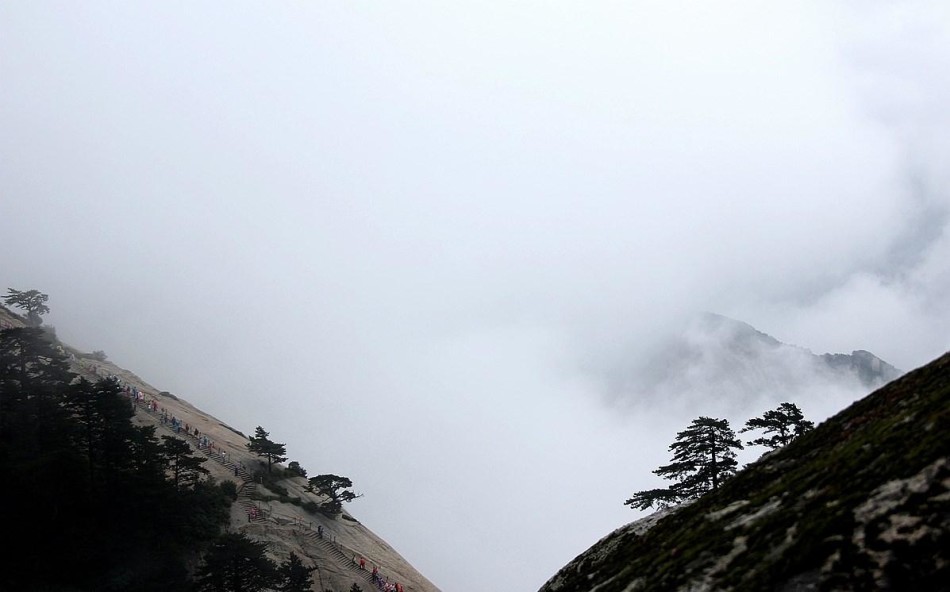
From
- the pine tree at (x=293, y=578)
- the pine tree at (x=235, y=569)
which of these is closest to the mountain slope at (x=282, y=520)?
the pine tree at (x=293, y=578)

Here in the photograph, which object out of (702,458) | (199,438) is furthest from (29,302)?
(702,458)

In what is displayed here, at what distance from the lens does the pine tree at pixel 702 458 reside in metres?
48.8

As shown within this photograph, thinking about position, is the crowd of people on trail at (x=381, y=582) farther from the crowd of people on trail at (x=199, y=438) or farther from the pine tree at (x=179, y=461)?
the pine tree at (x=179, y=461)

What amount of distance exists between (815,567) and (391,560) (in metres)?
89.8

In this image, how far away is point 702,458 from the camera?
Answer: 5025cm

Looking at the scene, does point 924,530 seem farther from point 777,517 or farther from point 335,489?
point 335,489

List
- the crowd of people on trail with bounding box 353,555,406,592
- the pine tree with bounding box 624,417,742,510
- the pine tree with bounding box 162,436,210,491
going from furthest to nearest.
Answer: the crowd of people on trail with bounding box 353,555,406,592, the pine tree with bounding box 162,436,210,491, the pine tree with bounding box 624,417,742,510

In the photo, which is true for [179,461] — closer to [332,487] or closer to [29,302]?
[332,487]

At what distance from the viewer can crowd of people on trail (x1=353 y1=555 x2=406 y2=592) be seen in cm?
7819

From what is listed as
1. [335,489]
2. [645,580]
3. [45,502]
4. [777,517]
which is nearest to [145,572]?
[45,502]

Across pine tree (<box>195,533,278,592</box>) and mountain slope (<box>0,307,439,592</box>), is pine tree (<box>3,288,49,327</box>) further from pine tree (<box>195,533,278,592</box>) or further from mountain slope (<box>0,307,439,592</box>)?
pine tree (<box>195,533,278,592</box>)

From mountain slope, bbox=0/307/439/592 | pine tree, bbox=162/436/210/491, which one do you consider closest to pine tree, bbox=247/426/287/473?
mountain slope, bbox=0/307/439/592

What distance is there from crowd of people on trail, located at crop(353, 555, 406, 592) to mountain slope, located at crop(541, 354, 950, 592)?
61653mm

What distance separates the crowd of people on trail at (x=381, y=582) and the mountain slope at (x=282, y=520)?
730 millimetres
